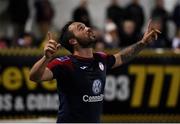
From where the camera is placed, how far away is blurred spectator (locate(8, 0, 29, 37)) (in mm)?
15031

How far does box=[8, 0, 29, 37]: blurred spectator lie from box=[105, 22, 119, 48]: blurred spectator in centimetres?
193

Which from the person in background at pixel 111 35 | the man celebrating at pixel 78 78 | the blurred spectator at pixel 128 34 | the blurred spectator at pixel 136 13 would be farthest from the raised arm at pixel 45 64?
the blurred spectator at pixel 136 13

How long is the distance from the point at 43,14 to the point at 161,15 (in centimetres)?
292

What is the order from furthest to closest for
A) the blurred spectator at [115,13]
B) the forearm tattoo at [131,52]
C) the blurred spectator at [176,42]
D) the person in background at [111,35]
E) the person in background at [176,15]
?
the person in background at [176,15] → the blurred spectator at [115,13] → the blurred spectator at [176,42] → the person in background at [111,35] → the forearm tattoo at [131,52]

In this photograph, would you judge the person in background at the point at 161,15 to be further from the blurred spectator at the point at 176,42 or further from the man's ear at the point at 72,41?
the man's ear at the point at 72,41

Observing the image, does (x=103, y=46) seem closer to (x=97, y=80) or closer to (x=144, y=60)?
(x=144, y=60)

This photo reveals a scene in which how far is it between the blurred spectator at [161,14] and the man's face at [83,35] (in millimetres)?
8735

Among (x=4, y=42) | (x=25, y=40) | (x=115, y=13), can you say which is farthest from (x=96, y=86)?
(x=115, y=13)

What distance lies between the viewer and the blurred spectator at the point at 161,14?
15625 millimetres

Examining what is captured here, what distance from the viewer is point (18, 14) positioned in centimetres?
1500

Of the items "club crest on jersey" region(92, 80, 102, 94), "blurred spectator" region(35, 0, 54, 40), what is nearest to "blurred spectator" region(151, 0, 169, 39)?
"blurred spectator" region(35, 0, 54, 40)

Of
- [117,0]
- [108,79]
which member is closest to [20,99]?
[108,79]

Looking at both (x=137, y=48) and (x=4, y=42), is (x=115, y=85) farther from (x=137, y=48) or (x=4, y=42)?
(x=137, y=48)

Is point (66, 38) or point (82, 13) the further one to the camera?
point (82, 13)
